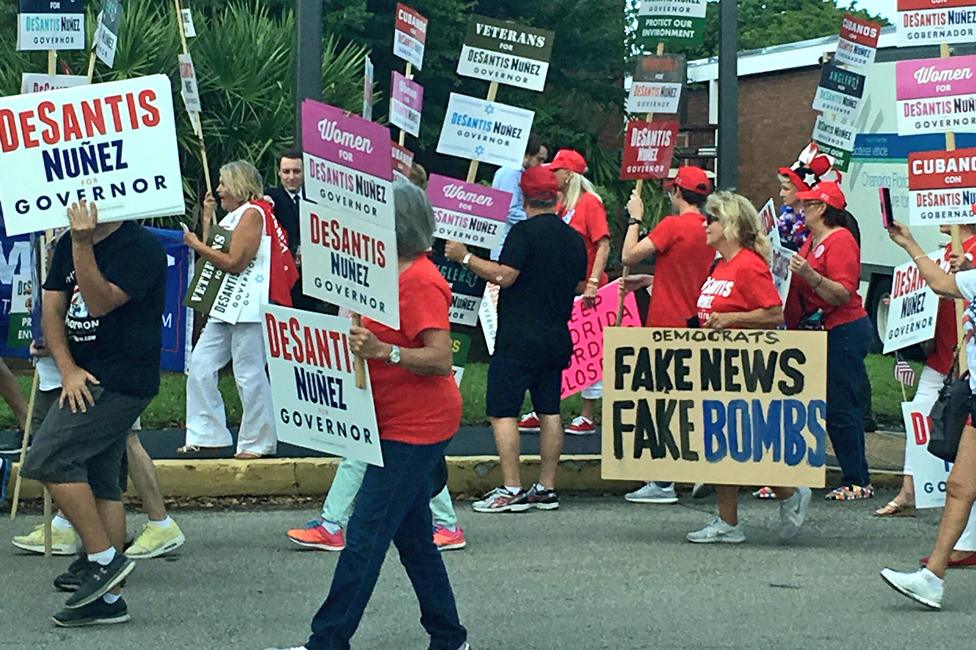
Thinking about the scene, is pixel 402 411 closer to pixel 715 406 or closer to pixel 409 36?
pixel 715 406

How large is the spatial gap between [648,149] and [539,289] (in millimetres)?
2275

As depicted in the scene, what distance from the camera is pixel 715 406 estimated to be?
9.48m

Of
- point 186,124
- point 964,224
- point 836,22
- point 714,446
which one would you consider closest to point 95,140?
point 714,446

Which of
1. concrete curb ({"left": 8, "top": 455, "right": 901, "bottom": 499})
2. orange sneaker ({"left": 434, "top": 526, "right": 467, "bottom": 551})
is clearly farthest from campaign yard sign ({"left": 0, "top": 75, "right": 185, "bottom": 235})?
concrete curb ({"left": 8, "top": 455, "right": 901, "bottom": 499})

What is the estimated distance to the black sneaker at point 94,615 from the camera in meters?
7.19

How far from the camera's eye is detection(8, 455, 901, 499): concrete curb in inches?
412

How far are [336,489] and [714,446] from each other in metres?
1.94

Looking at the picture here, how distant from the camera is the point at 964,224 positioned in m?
9.50

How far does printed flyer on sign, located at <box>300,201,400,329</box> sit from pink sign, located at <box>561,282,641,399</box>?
6.14m

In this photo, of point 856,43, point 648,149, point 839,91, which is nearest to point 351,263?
point 648,149

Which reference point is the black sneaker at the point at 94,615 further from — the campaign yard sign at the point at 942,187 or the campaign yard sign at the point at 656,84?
the campaign yard sign at the point at 656,84

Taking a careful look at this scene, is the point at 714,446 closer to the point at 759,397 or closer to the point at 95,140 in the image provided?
the point at 759,397

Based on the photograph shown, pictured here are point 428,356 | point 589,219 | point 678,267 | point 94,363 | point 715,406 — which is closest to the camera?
point 428,356

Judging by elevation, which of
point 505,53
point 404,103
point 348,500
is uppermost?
point 505,53
